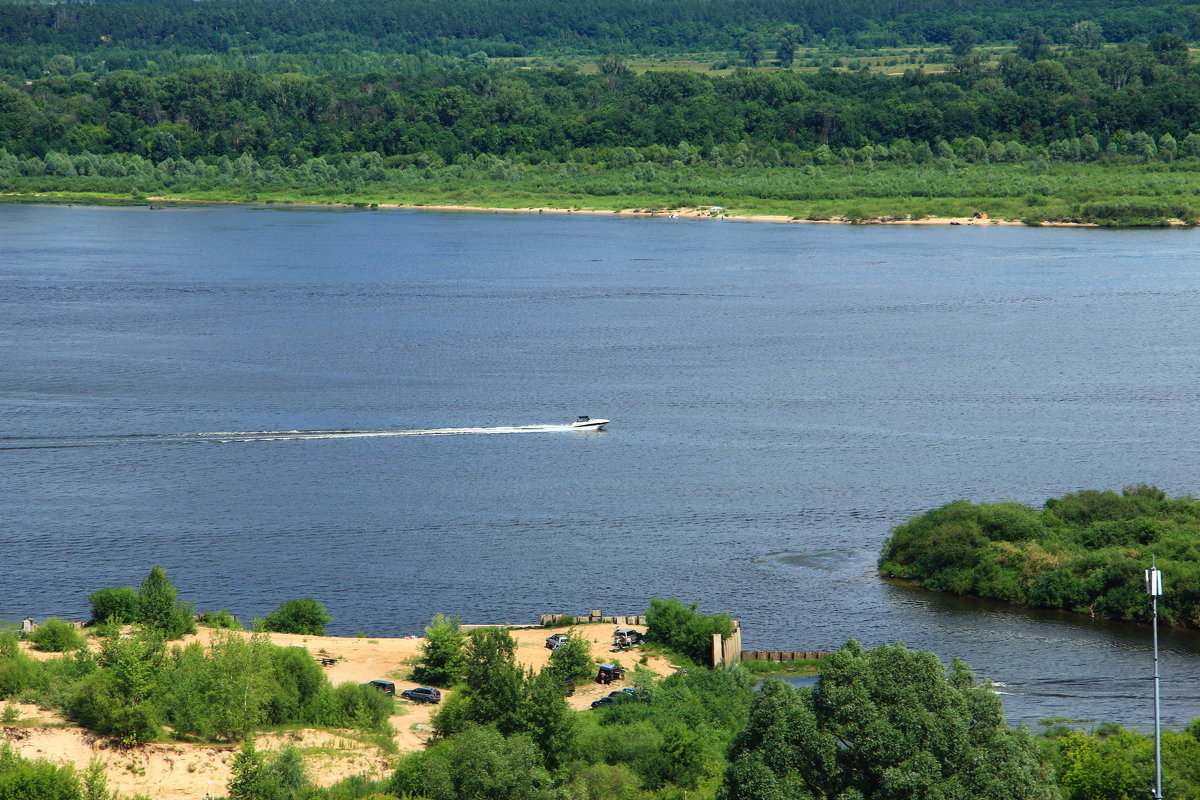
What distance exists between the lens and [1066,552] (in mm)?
49656

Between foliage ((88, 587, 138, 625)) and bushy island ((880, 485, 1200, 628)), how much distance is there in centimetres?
2389

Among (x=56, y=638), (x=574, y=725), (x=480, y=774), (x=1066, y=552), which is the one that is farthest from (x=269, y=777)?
(x=1066, y=552)

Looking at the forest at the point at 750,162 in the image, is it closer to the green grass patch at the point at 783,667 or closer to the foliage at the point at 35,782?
the green grass patch at the point at 783,667

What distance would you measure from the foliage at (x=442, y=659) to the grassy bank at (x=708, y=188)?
396 ft

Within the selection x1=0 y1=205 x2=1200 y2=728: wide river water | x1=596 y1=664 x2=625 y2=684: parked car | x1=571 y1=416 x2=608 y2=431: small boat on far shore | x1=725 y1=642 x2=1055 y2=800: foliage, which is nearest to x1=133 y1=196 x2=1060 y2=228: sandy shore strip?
x1=0 y1=205 x2=1200 y2=728: wide river water

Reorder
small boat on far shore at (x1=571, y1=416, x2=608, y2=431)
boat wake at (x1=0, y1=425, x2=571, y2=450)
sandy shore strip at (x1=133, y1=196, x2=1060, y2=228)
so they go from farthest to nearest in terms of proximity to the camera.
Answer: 1. sandy shore strip at (x1=133, y1=196, x2=1060, y2=228)
2. small boat on far shore at (x1=571, y1=416, x2=608, y2=431)
3. boat wake at (x1=0, y1=425, x2=571, y2=450)

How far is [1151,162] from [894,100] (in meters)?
40.1

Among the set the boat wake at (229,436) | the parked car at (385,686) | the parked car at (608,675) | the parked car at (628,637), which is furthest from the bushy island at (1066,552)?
the boat wake at (229,436)

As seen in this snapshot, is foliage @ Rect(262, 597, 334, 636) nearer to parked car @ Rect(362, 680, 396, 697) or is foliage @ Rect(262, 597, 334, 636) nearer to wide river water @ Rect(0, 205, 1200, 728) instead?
wide river water @ Rect(0, 205, 1200, 728)

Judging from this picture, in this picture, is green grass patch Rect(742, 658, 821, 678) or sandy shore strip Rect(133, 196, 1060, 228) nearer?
green grass patch Rect(742, 658, 821, 678)

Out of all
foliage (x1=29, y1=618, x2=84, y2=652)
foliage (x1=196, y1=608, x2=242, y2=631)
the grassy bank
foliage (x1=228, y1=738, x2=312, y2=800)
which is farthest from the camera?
the grassy bank

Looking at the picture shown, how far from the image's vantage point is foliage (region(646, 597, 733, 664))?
136ft

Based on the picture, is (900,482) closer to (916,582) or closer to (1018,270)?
(916,582)

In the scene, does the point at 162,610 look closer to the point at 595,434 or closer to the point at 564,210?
the point at 595,434
